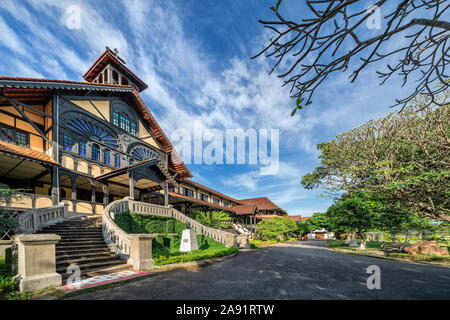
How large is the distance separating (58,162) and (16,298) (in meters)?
9.49

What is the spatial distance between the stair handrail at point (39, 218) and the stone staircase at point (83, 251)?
33 centimetres

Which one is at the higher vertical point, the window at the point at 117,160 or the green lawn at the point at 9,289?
the window at the point at 117,160

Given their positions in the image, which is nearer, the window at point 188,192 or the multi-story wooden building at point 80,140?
the multi-story wooden building at point 80,140

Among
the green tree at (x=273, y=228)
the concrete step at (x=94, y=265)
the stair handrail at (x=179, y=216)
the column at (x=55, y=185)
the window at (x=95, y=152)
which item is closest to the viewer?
the concrete step at (x=94, y=265)

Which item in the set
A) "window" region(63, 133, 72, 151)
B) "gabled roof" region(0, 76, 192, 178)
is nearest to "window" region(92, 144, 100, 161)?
"window" region(63, 133, 72, 151)

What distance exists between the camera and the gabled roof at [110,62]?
18.7 m

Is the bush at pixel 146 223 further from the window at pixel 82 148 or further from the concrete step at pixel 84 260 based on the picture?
the window at pixel 82 148

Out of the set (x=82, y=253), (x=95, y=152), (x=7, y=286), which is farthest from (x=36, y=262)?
(x=95, y=152)

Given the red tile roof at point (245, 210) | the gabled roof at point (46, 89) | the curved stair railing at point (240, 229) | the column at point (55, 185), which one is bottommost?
the curved stair railing at point (240, 229)

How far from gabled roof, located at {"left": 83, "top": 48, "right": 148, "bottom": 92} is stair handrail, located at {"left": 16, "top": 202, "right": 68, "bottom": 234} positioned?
1444cm

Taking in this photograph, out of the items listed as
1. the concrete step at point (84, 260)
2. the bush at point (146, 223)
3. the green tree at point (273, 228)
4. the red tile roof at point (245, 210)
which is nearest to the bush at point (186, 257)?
the concrete step at point (84, 260)

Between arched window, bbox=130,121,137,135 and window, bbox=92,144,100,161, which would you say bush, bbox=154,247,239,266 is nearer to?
window, bbox=92,144,100,161
